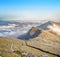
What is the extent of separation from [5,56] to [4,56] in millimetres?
2698

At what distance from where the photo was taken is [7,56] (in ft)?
646

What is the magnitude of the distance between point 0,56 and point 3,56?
5.81 metres

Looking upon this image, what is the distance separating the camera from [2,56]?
188 meters

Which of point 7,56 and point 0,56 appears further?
point 7,56

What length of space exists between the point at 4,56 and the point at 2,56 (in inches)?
71.4

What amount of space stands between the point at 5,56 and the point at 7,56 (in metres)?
5.29

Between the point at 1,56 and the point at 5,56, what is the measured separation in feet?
20.5

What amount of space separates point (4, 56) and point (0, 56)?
5.68m

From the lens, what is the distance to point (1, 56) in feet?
611

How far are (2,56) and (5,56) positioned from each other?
4.18 meters

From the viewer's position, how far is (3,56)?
190m

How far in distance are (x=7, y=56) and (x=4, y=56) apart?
314 inches

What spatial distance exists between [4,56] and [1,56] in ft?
12.0
